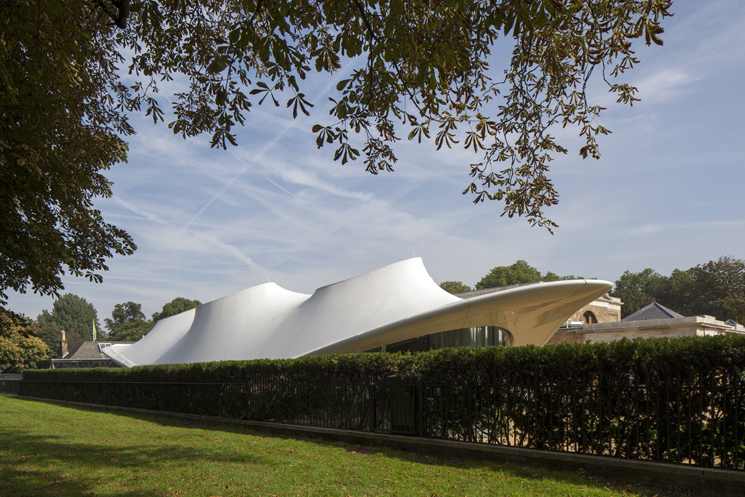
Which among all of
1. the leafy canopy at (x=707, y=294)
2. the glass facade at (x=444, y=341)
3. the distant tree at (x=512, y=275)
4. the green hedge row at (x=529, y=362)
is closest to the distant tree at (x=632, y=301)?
the leafy canopy at (x=707, y=294)

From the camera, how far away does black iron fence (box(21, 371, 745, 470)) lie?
19.5ft

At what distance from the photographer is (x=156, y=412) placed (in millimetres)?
16125

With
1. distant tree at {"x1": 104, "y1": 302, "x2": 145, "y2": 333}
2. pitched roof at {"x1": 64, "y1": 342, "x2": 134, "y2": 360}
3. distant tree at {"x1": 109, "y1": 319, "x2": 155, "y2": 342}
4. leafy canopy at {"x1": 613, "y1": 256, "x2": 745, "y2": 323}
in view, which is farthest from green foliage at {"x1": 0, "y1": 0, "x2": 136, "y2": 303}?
distant tree at {"x1": 104, "y1": 302, "x2": 145, "y2": 333}

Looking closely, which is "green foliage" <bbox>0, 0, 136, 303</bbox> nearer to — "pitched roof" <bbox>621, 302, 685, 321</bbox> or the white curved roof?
the white curved roof

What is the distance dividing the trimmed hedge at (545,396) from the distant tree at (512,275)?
61601 mm

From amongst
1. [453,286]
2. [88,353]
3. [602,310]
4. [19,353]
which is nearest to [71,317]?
[88,353]

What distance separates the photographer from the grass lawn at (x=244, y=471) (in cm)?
582

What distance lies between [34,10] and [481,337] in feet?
46.6

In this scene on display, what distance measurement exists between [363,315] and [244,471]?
9425mm

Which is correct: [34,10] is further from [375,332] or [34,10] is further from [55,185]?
[375,332]

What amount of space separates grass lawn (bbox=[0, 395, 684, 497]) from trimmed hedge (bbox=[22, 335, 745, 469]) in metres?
0.66

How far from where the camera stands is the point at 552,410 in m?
7.25

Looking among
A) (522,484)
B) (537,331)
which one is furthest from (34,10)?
(537,331)

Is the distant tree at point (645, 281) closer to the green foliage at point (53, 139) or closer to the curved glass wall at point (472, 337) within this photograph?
the curved glass wall at point (472, 337)
